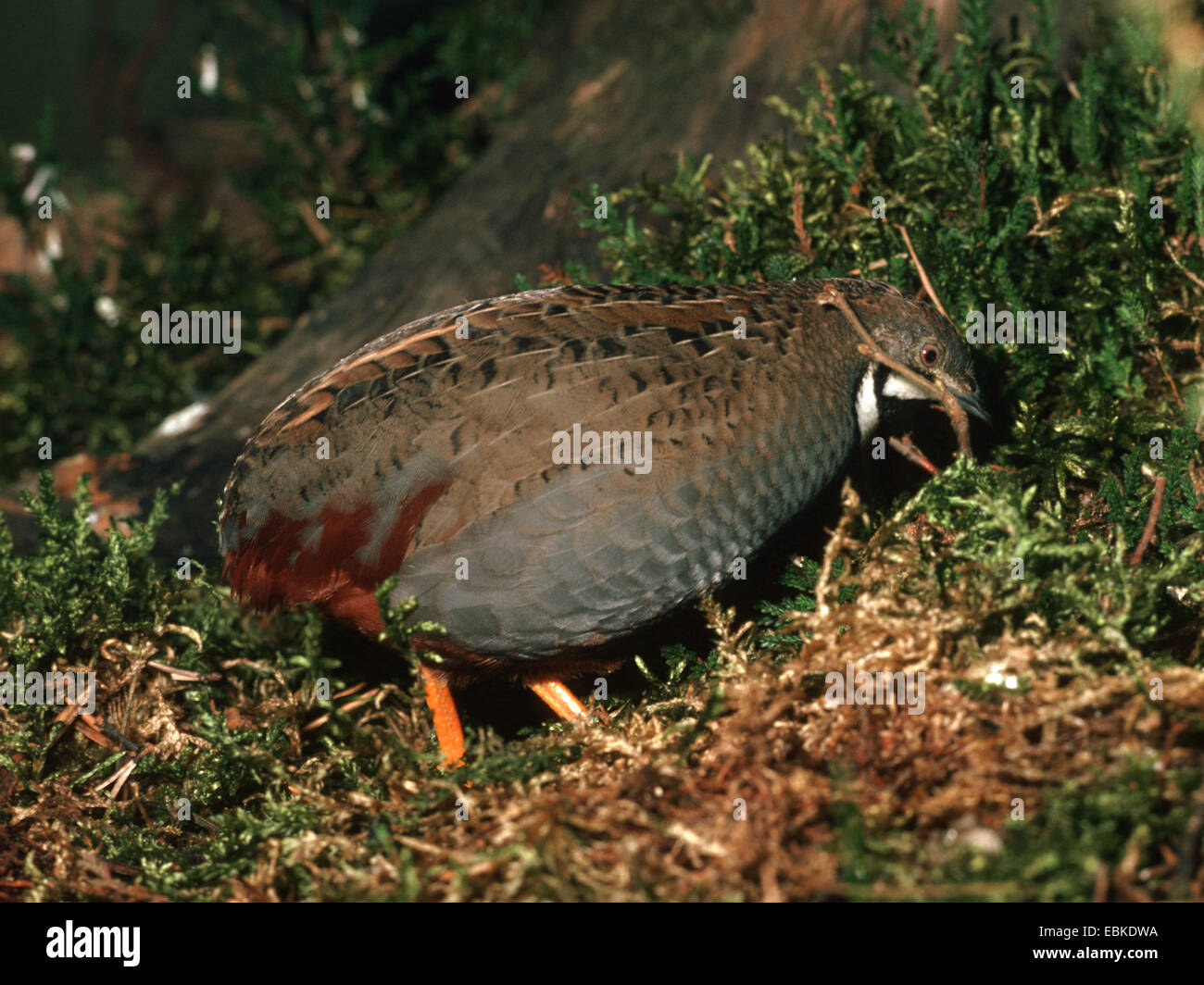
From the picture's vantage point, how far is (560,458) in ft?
9.04

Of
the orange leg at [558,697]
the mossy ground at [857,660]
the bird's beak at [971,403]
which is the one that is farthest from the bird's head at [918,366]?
the orange leg at [558,697]

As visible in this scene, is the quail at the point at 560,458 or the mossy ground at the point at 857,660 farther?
the quail at the point at 560,458

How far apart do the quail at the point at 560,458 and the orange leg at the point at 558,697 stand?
0.49 ft

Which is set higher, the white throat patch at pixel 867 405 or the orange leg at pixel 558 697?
the white throat patch at pixel 867 405

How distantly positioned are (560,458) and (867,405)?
3.39ft

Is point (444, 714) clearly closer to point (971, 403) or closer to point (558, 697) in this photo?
point (558, 697)

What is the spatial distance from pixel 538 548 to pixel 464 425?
0.40 metres

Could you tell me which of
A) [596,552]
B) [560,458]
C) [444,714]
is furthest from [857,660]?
[444,714]

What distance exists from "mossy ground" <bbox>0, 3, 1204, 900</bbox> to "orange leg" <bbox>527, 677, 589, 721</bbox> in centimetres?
13

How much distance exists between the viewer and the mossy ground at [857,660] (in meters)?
2.17

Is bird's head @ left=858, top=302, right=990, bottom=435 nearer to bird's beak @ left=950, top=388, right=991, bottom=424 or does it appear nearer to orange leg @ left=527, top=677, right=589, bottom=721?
bird's beak @ left=950, top=388, right=991, bottom=424

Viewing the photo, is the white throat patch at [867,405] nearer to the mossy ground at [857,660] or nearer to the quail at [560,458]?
the quail at [560,458]

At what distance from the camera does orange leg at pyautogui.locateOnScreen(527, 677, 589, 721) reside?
326cm

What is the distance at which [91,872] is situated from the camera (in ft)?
9.05
